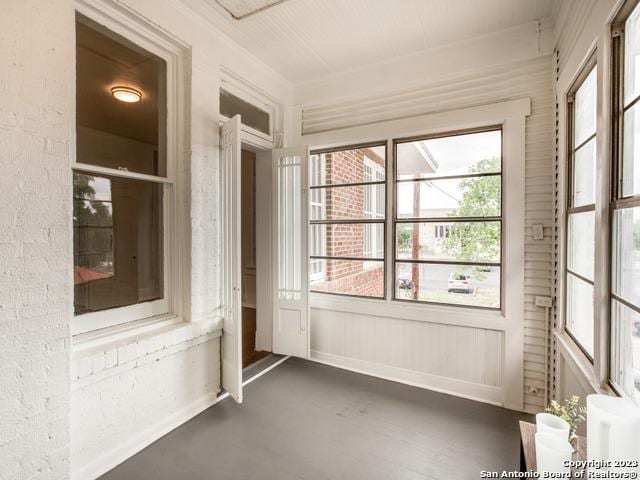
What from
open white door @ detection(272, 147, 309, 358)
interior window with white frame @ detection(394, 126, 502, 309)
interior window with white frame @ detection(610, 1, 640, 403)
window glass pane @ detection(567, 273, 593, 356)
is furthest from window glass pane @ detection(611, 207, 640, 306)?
open white door @ detection(272, 147, 309, 358)

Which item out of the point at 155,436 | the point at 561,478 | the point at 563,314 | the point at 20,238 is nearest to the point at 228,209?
the point at 20,238

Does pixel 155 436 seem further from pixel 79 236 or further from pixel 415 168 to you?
pixel 415 168

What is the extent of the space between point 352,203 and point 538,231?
1.69 meters

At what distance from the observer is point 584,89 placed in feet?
6.92

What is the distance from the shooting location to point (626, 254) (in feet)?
4.98

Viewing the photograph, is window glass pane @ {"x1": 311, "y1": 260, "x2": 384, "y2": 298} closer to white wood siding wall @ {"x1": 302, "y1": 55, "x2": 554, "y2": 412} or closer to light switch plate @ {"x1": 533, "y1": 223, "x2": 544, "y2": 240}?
white wood siding wall @ {"x1": 302, "y1": 55, "x2": 554, "y2": 412}

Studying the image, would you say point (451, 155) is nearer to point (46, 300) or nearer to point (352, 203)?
point (352, 203)

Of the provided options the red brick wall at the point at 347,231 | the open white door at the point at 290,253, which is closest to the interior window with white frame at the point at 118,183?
the open white door at the point at 290,253

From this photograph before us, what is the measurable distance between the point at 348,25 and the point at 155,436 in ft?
11.2

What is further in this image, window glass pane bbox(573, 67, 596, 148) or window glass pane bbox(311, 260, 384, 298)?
window glass pane bbox(311, 260, 384, 298)

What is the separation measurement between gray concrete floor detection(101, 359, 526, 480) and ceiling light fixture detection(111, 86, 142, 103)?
2.35 metres

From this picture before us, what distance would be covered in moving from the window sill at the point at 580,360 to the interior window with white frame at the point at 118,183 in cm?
270

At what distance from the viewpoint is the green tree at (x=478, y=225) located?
2.88 meters

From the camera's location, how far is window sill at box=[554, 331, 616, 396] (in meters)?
1.60
